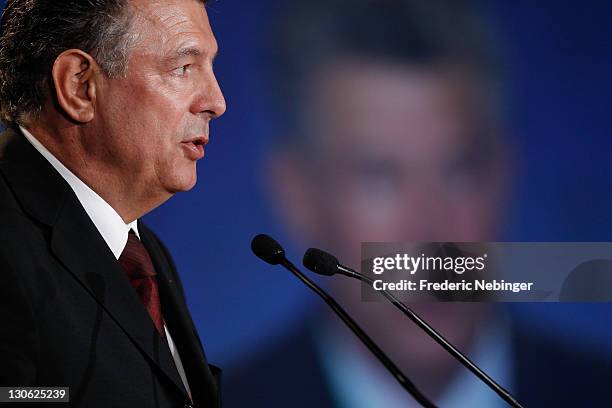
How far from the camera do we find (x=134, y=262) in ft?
5.14

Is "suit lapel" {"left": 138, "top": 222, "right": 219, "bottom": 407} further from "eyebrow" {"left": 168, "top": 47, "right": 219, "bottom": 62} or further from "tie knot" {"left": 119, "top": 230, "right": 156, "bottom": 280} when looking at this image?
"eyebrow" {"left": 168, "top": 47, "right": 219, "bottom": 62}

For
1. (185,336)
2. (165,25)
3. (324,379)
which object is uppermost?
(165,25)

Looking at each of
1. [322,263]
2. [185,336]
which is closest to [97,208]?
[185,336]

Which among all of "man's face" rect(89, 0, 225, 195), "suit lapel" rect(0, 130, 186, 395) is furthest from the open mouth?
"suit lapel" rect(0, 130, 186, 395)

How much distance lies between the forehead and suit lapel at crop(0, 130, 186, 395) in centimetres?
34

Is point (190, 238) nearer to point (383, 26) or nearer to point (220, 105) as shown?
point (220, 105)

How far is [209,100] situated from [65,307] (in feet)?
1.93

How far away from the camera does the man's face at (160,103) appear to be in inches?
60.1

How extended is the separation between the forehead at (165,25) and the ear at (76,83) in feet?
0.39

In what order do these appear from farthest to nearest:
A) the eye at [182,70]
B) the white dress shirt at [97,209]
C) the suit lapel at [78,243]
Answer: the eye at [182,70] < the white dress shirt at [97,209] < the suit lapel at [78,243]

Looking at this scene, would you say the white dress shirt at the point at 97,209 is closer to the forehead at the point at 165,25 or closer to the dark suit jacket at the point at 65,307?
the dark suit jacket at the point at 65,307

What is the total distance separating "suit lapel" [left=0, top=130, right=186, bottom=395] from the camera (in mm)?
1355

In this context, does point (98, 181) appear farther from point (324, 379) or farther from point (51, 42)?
point (324, 379)

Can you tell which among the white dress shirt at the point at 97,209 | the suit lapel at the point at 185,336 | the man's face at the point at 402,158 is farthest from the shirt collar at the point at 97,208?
the man's face at the point at 402,158
